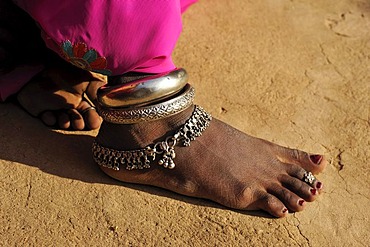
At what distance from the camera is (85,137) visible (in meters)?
1.91

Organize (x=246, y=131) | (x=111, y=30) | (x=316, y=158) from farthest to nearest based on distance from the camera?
(x=246, y=131) < (x=316, y=158) < (x=111, y=30)

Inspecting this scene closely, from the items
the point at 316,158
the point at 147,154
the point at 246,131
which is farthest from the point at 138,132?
the point at 316,158

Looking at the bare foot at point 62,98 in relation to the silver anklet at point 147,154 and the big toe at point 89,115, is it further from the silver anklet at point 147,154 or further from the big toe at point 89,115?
the silver anklet at point 147,154

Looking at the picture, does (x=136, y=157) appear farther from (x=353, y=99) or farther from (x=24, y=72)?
(x=353, y=99)

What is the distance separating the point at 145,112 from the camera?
169 cm

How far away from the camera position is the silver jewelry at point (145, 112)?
5.53ft

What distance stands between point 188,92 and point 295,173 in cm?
40

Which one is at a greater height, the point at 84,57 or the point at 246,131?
the point at 84,57

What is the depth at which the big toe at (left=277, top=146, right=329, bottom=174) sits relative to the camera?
6.03ft

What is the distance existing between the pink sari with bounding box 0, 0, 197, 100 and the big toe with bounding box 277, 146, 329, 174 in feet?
A: 1.59

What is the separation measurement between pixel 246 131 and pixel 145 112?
0.46 meters

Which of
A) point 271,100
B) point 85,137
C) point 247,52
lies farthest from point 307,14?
point 85,137

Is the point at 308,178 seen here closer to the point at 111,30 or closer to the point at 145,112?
the point at 145,112

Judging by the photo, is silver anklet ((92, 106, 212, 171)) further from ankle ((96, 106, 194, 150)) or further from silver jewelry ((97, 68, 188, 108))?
silver jewelry ((97, 68, 188, 108))
